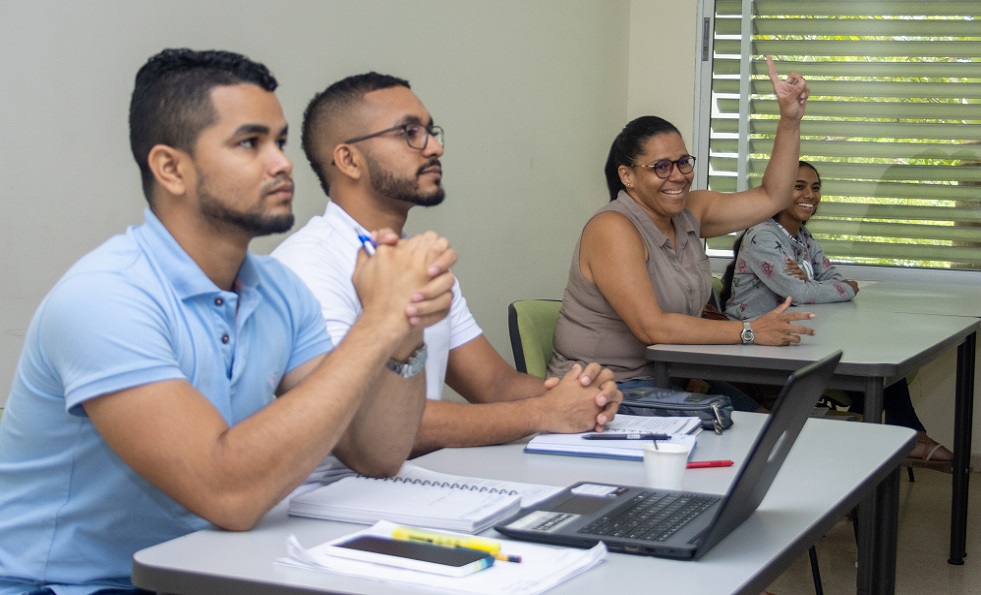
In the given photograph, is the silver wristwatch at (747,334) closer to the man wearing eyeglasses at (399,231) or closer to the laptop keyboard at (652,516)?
the man wearing eyeglasses at (399,231)

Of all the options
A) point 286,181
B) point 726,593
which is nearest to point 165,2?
point 286,181

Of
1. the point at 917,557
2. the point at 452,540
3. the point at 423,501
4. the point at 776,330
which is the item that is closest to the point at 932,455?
the point at 917,557

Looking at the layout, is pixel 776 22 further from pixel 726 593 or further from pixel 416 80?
pixel 726 593

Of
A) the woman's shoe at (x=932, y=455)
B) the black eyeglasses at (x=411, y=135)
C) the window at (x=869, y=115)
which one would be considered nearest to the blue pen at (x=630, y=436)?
the black eyeglasses at (x=411, y=135)

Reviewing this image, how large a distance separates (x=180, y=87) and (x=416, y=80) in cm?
219

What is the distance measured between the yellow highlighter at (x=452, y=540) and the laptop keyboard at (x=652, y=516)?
0.43 feet

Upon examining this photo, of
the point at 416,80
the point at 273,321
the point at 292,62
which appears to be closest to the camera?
the point at 273,321

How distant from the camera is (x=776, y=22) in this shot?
537 centimetres

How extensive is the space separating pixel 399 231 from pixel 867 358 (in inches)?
49.3

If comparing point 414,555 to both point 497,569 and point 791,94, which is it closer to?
point 497,569

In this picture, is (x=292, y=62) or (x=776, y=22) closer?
(x=292, y=62)

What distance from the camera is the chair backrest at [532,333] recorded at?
307cm

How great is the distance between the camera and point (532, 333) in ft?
10.3

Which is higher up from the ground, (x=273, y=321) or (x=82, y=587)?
(x=273, y=321)
